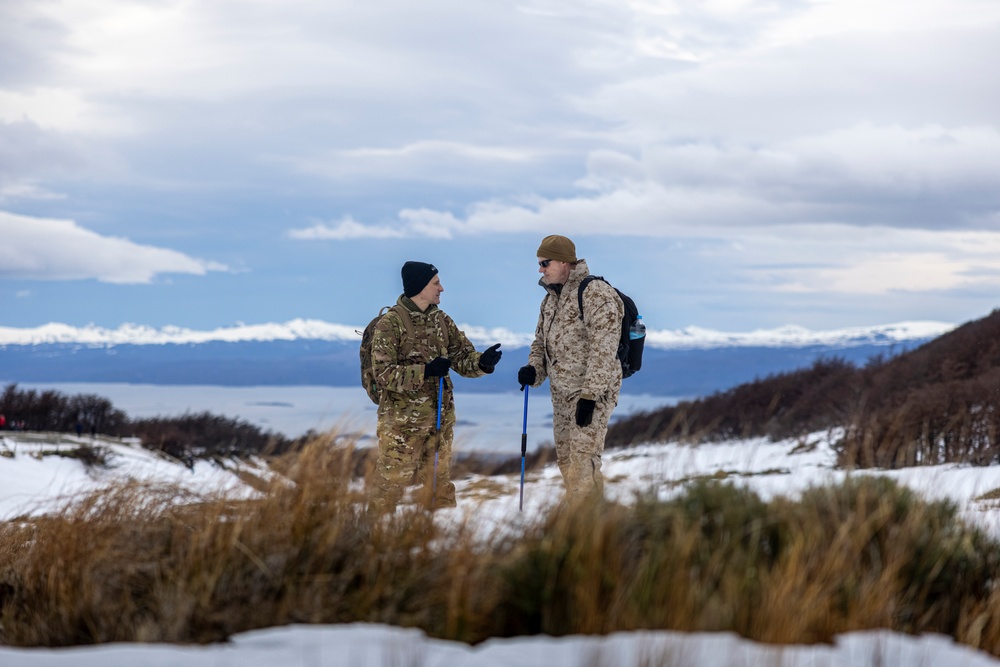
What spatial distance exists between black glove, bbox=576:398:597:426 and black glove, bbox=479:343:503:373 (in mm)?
684

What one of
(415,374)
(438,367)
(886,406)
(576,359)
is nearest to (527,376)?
(576,359)

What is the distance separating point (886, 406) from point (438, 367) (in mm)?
14327

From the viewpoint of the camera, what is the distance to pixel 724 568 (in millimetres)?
4094

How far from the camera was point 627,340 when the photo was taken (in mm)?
7395

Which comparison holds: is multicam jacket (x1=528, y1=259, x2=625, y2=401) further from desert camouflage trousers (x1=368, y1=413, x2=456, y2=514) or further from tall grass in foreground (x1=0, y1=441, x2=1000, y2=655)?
tall grass in foreground (x1=0, y1=441, x2=1000, y2=655)

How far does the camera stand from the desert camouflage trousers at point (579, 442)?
7.12 m

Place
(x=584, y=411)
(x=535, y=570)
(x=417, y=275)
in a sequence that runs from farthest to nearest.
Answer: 1. (x=417, y=275)
2. (x=584, y=411)
3. (x=535, y=570)

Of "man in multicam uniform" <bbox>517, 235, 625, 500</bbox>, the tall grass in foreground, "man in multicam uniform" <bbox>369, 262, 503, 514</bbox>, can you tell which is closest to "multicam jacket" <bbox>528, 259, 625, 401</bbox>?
"man in multicam uniform" <bbox>517, 235, 625, 500</bbox>

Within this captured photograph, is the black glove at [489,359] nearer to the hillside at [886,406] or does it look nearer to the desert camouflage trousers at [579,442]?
the desert camouflage trousers at [579,442]

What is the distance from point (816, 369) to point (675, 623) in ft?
80.1

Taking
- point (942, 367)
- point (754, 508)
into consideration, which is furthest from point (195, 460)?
point (754, 508)

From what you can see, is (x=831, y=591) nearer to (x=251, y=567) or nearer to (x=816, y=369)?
(x=251, y=567)

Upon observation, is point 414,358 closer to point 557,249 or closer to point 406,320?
point 406,320

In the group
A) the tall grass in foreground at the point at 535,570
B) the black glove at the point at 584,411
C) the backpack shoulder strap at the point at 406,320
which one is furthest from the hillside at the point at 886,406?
the tall grass in foreground at the point at 535,570
